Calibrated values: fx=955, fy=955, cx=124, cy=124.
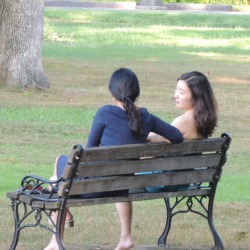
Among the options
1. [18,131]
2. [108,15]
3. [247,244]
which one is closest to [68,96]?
[18,131]

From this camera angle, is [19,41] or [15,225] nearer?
[15,225]

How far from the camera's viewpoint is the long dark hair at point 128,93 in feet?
19.6

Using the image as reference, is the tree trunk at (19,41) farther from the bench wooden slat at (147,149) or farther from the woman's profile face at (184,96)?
the bench wooden slat at (147,149)

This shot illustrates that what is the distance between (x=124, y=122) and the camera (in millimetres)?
6004

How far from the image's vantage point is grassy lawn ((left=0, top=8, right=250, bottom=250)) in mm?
7500

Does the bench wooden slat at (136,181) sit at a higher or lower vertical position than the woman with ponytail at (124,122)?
lower

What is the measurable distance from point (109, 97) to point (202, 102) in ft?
37.5

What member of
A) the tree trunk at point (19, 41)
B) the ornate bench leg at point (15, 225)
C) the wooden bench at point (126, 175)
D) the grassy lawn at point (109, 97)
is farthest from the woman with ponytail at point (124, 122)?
the tree trunk at point (19, 41)

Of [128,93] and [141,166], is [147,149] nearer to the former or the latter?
[141,166]

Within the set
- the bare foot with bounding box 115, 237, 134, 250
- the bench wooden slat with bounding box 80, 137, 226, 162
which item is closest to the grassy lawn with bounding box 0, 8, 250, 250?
the bare foot with bounding box 115, 237, 134, 250

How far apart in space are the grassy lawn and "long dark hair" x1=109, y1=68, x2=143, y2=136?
118 centimetres

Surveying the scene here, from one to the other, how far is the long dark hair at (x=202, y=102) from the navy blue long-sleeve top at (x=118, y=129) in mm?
371

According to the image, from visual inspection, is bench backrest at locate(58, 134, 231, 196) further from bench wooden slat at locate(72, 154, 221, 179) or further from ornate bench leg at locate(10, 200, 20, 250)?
ornate bench leg at locate(10, 200, 20, 250)

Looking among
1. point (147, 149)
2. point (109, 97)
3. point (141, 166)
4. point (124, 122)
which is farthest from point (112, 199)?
point (109, 97)
